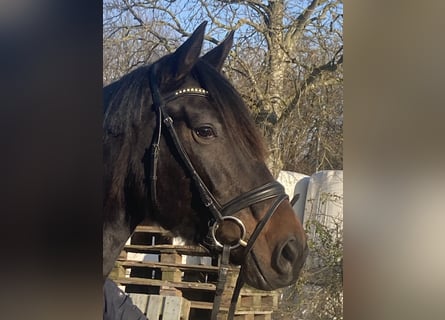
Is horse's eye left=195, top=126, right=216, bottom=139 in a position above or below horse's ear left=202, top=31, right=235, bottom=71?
below

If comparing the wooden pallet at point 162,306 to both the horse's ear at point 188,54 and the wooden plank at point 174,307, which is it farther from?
the horse's ear at point 188,54

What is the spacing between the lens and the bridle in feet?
7.10

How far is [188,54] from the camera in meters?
2.24

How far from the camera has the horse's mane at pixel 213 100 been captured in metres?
2.21

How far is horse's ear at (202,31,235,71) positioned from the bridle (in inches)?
5.0

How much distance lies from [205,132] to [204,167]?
0.14 m

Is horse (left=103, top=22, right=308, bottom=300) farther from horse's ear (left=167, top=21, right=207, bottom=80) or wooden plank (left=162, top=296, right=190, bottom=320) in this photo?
wooden plank (left=162, top=296, right=190, bottom=320)

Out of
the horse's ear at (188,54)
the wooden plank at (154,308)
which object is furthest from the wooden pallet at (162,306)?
the horse's ear at (188,54)

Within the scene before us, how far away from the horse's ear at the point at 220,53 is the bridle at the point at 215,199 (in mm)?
128

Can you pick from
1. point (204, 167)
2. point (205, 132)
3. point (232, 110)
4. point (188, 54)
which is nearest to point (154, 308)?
point (204, 167)

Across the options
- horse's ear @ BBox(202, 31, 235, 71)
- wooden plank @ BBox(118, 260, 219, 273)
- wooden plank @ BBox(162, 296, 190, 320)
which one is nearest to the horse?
horse's ear @ BBox(202, 31, 235, 71)

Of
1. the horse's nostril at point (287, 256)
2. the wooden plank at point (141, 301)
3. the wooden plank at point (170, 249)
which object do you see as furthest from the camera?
the wooden plank at point (141, 301)
